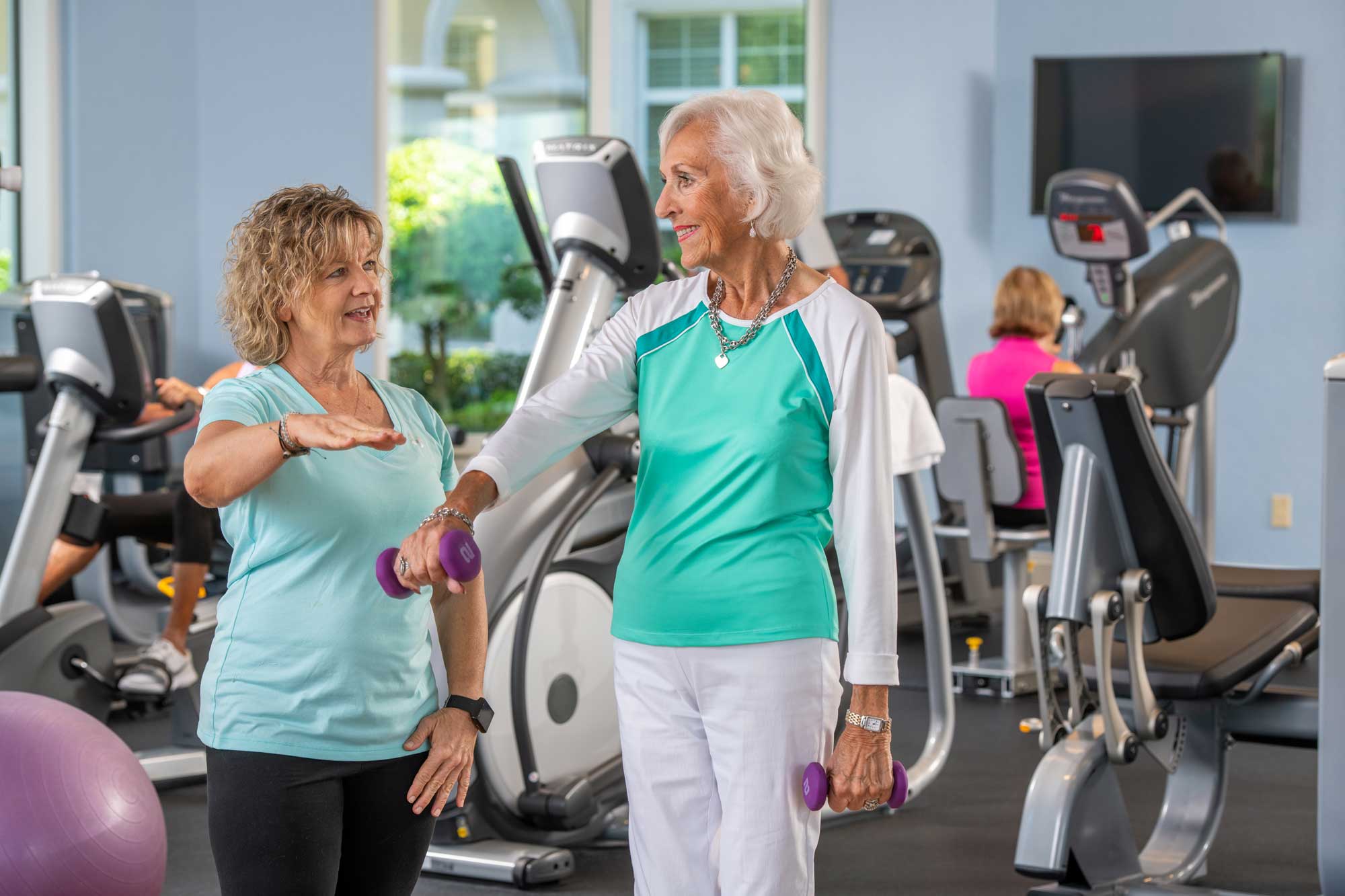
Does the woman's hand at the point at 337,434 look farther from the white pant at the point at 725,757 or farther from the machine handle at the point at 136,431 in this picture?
the machine handle at the point at 136,431

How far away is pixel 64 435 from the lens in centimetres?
379

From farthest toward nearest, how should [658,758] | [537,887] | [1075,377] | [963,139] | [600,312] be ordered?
[963,139], [600,312], [537,887], [1075,377], [658,758]

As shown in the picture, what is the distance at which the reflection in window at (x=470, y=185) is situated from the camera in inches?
278

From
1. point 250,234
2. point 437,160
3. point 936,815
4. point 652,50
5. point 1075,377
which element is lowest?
point 936,815

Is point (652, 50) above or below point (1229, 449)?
above

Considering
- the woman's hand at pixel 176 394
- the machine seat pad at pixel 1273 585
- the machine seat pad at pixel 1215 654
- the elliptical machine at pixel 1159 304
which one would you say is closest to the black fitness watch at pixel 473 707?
the machine seat pad at pixel 1215 654

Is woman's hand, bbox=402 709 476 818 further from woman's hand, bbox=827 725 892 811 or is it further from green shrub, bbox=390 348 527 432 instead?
green shrub, bbox=390 348 527 432

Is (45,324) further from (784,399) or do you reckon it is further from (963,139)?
(963,139)

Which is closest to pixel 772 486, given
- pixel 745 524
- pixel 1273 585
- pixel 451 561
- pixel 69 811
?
pixel 745 524

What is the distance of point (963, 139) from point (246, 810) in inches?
226

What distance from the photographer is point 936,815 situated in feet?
12.1

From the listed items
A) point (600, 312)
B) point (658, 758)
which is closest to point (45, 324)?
point (600, 312)

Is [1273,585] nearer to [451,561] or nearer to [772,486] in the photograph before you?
[772,486]

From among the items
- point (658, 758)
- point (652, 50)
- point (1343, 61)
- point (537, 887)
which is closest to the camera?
point (658, 758)
